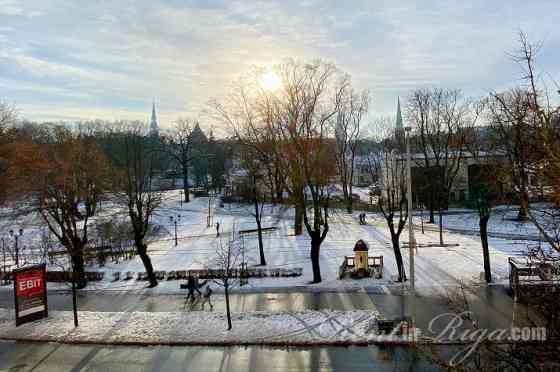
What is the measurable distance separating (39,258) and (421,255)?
25.8 meters

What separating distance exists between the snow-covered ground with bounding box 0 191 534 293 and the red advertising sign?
484cm

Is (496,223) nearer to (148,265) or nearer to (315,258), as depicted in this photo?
(315,258)

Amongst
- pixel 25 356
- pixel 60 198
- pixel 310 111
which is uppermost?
pixel 310 111

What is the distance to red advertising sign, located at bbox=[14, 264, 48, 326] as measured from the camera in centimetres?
1844

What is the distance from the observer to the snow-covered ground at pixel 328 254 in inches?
883

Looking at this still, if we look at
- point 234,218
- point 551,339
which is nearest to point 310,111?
point 551,339

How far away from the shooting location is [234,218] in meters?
47.4

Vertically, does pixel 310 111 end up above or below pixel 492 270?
above

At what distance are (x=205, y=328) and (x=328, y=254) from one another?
13.0 meters

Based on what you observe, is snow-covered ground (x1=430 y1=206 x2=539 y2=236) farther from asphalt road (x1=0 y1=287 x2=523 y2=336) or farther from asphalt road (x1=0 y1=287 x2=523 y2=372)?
asphalt road (x1=0 y1=287 x2=523 y2=372)

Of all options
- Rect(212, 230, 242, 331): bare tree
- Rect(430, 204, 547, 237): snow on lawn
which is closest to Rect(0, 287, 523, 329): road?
Rect(212, 230, 242, 331): bare tree

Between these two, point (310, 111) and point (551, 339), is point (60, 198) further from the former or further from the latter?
point (551, 339)

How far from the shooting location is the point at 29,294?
18750mm

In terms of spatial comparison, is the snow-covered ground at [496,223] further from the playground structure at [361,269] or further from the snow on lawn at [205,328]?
the snow on lawn at [205,328]
